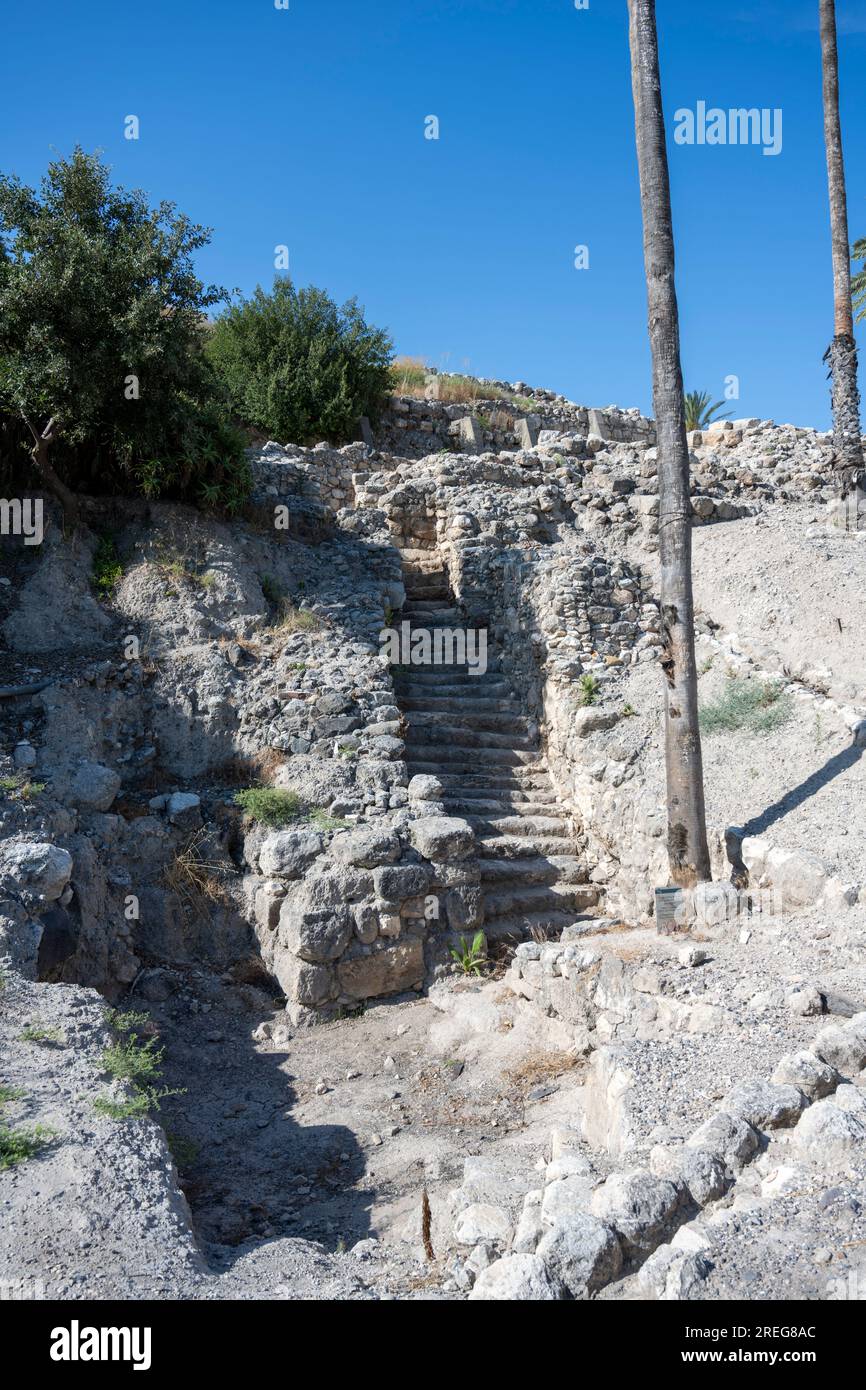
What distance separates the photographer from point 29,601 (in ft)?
32.2

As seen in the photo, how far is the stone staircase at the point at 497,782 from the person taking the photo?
8.65 m

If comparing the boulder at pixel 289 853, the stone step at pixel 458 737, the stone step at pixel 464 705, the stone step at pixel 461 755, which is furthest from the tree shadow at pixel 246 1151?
the stone step at pixel 464 705

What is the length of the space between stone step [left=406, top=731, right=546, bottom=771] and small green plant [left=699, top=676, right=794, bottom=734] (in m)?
1.94

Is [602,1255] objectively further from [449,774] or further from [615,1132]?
[449,774]

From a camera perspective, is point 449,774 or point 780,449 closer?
point 449,774

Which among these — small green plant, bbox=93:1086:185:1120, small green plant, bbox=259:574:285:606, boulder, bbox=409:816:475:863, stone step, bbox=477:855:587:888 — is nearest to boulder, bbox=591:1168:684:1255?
small green plant, bbox=93:1086:185:1120

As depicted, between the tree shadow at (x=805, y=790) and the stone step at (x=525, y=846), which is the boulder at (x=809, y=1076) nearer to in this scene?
the tree shadow at (x=805, y=790)

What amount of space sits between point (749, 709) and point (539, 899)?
2.74m

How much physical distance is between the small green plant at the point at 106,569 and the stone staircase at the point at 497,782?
3.28m

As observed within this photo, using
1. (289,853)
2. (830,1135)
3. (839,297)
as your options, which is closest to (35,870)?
(289,853)

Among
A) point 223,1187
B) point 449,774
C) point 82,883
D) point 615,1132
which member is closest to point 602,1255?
point 615,1132

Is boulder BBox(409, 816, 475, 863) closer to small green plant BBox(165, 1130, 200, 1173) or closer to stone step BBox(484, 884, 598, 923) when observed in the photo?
stone step BBox(484, 884, 598, 923)

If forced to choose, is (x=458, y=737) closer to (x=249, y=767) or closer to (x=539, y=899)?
(x=539, y=899)

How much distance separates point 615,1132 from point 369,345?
14.8 meters
